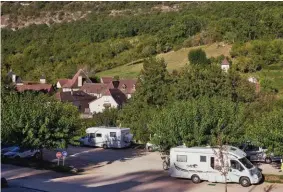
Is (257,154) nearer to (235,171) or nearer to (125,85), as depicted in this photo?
(235,171)

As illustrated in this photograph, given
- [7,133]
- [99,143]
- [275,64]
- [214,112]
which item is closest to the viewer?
[7,133]

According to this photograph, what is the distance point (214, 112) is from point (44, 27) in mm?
162464

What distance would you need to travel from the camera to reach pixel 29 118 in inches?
1016

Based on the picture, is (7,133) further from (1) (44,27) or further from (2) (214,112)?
(1) (44,27)

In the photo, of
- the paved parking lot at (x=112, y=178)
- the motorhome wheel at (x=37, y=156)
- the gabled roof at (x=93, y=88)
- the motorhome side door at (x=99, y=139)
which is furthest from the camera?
the gabled roof at (x=93, y=88)

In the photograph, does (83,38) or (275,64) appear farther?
(83,38)

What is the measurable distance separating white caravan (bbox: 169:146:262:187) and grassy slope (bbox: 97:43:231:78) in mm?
70077

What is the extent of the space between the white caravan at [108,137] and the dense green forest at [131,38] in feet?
155

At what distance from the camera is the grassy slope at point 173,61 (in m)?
97.2

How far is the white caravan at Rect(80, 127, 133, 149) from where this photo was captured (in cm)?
3556

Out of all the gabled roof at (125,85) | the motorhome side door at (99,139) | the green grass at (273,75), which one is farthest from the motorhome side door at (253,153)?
the gabled roof at (125,85)

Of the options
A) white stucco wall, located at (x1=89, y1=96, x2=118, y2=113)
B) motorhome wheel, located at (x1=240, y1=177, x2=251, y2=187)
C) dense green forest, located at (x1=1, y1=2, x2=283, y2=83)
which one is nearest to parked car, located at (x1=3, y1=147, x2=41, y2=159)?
motorhome wheel, located at (x1=240, y1=177, x2=251, y2=187)

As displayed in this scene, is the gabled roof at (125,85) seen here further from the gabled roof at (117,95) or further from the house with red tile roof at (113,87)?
the gabled roof at (117,95)

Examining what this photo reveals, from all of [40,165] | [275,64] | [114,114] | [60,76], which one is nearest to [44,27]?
[60,76]
